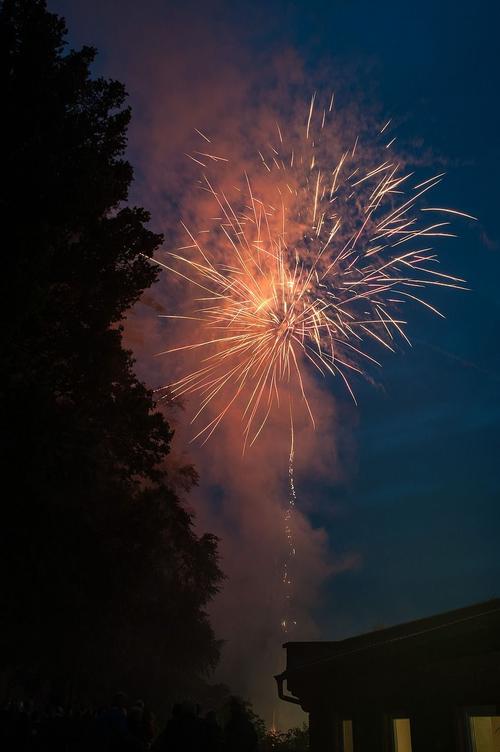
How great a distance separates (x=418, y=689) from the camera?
9625 mm

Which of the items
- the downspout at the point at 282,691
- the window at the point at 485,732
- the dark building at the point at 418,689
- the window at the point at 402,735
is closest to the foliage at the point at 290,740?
the downspout at the point at 282,691

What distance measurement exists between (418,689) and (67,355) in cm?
904

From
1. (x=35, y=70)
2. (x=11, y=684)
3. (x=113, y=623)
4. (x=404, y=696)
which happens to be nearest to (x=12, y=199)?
(x=35, y=70)

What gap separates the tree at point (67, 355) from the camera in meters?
10.5

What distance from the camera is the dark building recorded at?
8406 mm

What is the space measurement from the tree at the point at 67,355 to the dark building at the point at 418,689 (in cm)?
517

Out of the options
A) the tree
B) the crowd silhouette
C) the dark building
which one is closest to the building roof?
the dark building

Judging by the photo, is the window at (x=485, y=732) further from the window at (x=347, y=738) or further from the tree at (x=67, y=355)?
the tree at (x=67, y=355)

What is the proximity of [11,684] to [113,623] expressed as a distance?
14763mm

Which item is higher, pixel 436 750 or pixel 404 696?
pixel 404 696

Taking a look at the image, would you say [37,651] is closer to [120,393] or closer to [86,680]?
[86,680]

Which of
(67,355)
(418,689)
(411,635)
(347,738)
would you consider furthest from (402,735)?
(67,355)

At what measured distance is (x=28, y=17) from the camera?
549 inches

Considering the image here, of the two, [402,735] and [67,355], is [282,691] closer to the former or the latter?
[402,735]
